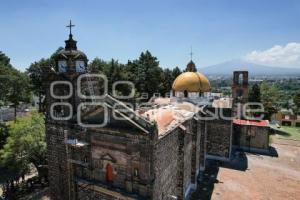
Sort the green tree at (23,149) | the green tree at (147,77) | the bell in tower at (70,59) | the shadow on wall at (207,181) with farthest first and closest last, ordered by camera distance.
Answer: the green tree at (147,77) → the green tree at (23,149) → the shadow on wall at (207,181) → the bell in tower at (70,59)

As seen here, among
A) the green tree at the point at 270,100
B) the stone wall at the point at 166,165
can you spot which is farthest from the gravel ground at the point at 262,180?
the green tree at the point at 270,100

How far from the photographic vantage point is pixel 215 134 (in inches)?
1240

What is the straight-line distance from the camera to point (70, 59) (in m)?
17.1

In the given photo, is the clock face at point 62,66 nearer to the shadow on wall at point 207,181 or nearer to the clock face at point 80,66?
the clock face at point 80,66

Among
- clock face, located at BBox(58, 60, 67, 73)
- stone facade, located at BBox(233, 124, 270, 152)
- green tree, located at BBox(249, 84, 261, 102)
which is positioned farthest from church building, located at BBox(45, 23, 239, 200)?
green tree, located at BBox(249, 84, 261, 102)

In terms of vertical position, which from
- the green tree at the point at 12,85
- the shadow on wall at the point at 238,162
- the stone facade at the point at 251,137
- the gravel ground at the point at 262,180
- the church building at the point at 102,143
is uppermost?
the green tree at the point at 12,85

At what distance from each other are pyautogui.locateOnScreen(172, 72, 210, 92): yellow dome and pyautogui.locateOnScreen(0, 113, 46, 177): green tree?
1658 cm

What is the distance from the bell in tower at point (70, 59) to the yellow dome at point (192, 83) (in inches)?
588

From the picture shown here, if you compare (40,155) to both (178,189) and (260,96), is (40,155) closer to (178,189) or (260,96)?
(178,189)

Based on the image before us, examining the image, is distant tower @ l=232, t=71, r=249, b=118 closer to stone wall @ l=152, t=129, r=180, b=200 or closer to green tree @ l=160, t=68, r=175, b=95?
green tree @ l=160, t=68, r=175, b=95

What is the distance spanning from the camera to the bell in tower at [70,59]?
17266mm

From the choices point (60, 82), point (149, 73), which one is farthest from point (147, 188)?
point (149, 73)

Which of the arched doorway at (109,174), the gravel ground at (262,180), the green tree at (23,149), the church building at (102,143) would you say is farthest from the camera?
the green tree at (23,149)

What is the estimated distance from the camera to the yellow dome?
1159 inches
